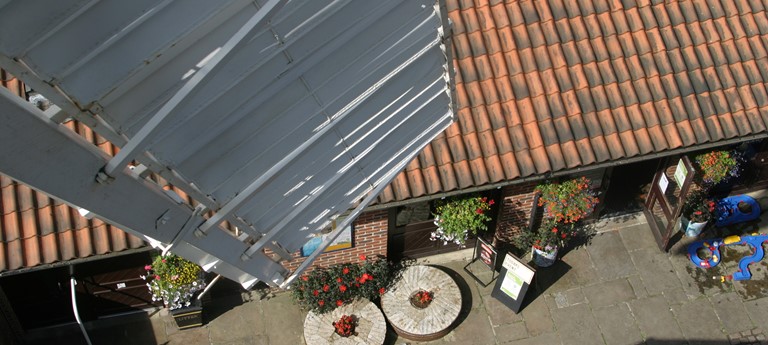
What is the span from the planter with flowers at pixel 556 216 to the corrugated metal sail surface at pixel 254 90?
15.8 feet

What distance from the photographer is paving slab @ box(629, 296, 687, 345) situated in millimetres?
11125

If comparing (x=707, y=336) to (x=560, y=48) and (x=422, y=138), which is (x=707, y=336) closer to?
(x=560, y=48)

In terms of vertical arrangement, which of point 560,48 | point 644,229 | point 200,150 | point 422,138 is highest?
point 200,150

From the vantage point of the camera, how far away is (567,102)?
9719mm

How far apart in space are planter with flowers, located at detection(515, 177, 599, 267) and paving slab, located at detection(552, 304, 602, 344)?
2.94 ft

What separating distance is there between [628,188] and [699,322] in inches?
97.7

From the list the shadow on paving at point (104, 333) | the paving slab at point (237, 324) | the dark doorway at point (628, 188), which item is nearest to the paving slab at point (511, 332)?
the dark doorway at point (628, 188)

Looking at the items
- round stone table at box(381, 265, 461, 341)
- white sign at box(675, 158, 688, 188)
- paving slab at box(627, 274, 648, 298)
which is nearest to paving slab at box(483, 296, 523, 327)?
round stone table at box(381, 265, 461, 341)

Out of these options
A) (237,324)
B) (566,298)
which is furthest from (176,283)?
(566,298)

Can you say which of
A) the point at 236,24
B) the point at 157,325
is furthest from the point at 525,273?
the point at 236,24

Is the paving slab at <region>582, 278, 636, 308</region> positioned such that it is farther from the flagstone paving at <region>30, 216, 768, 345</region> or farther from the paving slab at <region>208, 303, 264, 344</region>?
the paving slab at <region>208, 303, 264, 344</region>

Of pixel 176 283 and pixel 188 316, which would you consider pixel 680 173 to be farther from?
pixel 188 316

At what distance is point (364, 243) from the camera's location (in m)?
11.2

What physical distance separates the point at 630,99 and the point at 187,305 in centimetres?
712
